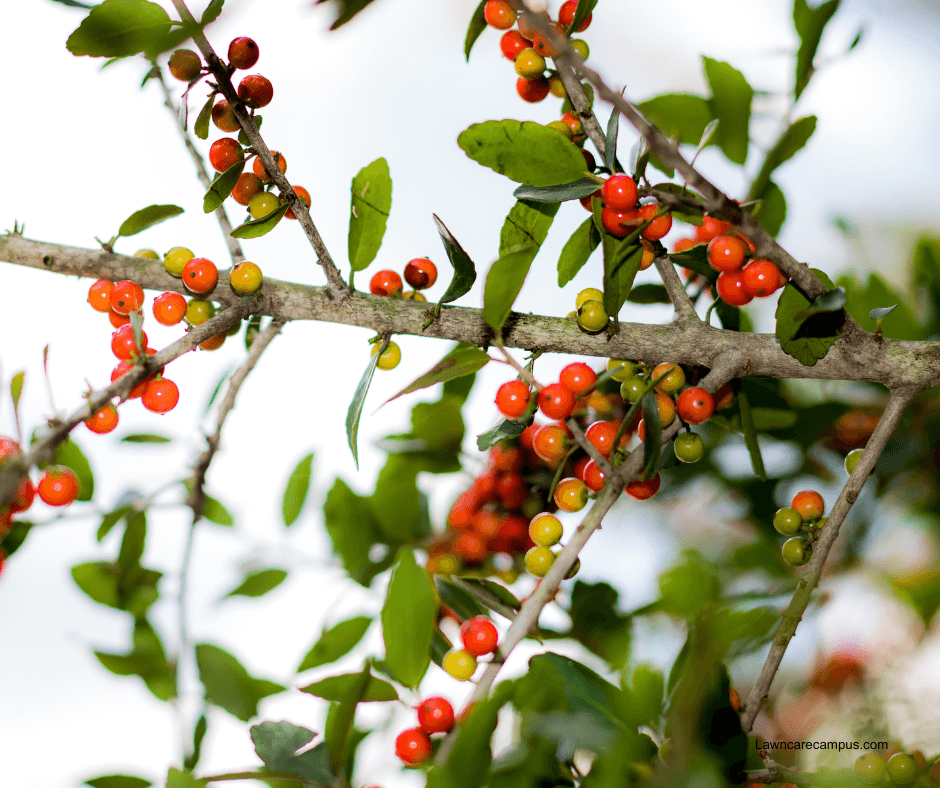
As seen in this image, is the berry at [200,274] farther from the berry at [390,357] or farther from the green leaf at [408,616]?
the green leaf at [408,616]

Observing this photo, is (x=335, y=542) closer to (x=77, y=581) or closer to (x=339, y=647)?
(x=339, y=647)

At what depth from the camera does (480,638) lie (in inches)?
27.5

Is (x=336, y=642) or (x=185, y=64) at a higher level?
(x=185, y=64)

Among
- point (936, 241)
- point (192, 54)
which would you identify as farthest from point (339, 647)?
point (936, 241)

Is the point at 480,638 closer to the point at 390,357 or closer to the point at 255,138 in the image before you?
the point at 390,357

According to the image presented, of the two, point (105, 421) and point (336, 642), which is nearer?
point (105, 421)

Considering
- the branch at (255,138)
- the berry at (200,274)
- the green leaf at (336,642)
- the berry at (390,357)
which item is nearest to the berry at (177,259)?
the berry at (200,274)

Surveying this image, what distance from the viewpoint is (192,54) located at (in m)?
0.66

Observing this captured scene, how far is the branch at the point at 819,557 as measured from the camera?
2.18 ft

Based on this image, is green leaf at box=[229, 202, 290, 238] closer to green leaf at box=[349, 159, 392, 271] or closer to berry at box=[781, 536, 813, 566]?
green leaf at box=[349, 159, 392, 271]

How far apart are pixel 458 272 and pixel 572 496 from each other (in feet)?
0.91

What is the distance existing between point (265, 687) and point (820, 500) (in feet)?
2.78

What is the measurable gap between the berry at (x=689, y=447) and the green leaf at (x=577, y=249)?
0.77ft

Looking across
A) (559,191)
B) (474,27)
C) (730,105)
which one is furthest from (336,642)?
(730,105)
